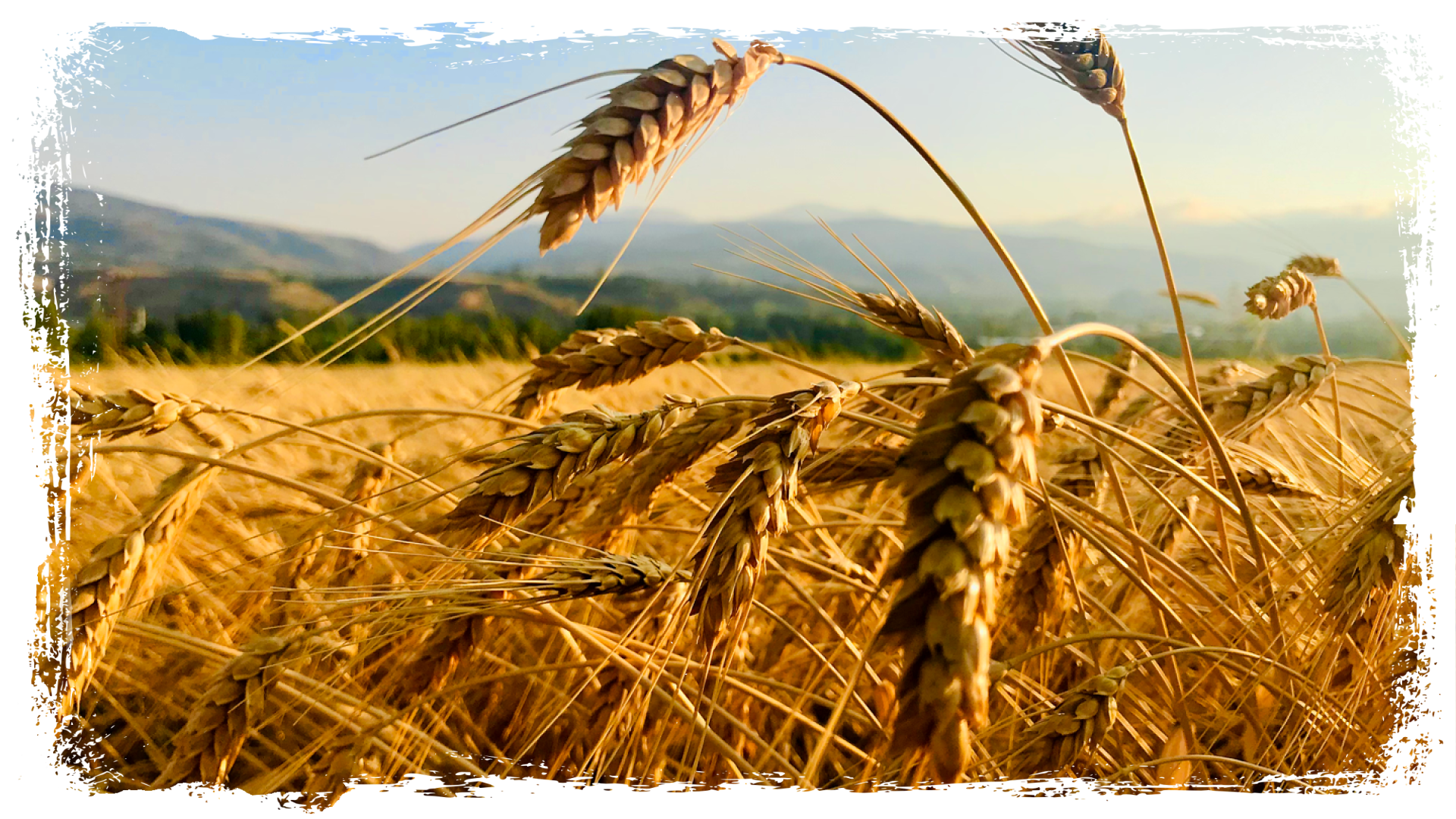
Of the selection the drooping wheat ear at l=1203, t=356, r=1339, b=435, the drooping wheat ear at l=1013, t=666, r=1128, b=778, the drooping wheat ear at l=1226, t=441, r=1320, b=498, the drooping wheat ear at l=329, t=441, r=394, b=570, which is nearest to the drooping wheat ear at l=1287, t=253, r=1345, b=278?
the drooping wheat ear at l=1203, t=356, r=1339, b=435

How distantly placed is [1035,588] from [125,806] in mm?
1263

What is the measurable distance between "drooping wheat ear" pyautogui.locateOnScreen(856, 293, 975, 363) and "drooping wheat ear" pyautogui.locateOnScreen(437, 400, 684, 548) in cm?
48

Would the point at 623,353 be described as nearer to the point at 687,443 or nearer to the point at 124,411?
the point at 687,443

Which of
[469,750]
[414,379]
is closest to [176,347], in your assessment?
[414,379]

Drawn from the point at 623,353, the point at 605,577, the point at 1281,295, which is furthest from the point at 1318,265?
the point at 605,577

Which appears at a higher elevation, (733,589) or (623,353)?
(623,353)

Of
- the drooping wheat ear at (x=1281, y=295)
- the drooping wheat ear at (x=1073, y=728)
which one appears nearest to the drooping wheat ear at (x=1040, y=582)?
the drooping wheat ear at (x=1073, y=728)

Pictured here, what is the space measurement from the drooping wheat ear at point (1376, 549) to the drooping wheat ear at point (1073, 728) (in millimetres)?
330

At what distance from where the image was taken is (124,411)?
1.22m

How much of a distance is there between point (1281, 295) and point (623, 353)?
4.61 feet

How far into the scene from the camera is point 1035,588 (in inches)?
50.4

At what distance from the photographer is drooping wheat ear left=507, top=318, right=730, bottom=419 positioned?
1267 mm

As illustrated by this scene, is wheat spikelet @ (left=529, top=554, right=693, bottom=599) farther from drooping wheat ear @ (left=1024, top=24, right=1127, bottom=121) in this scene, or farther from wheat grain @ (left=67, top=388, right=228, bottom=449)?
drooping wheat ear @ (left=1024, top=24, right=1127, bottom=121)

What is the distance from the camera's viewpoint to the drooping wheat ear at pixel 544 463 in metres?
0.97
